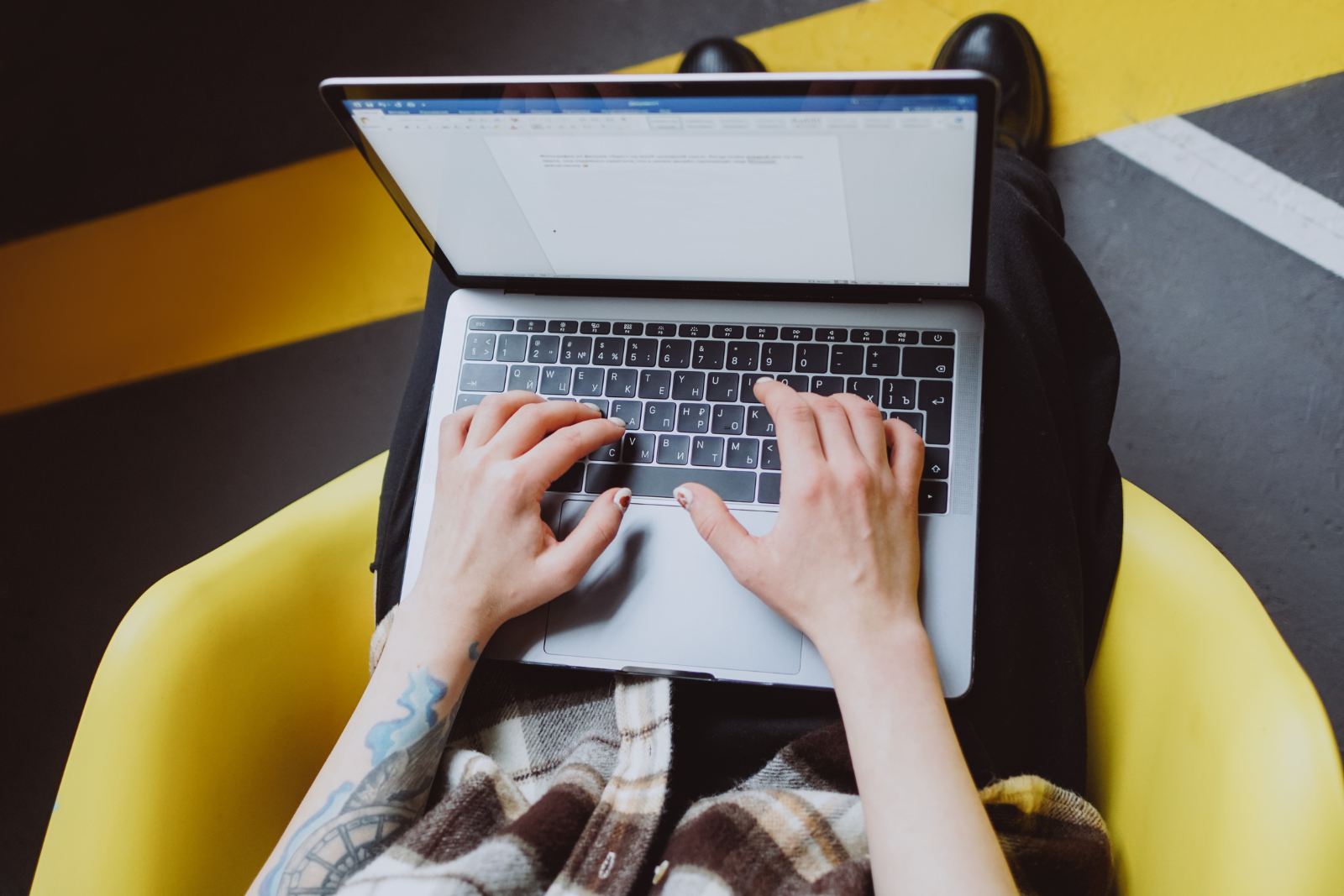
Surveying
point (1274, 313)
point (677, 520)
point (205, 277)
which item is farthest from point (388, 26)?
point (1274, 313)

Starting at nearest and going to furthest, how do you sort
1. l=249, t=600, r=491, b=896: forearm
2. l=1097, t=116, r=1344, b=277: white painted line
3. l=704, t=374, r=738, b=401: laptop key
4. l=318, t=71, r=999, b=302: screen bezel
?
l=318, t=71, r=999, b=302: screen bezel
l=249, t=600, r=491, b=896: forearm
l=704, t=374, r=738, b=401: laptop key
l=1097, t=116, r=1344, b=277: white painted line

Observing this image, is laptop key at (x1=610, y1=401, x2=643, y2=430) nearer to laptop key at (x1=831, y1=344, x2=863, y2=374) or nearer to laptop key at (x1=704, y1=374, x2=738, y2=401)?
laptop key at (x1=704, y1=374, x2=738, y2=401)

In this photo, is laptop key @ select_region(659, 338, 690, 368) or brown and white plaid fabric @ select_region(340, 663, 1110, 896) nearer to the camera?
brown and white plaid fabric @ select_region(340, 663, 1110, 896)

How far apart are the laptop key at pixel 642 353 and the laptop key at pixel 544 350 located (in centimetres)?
6

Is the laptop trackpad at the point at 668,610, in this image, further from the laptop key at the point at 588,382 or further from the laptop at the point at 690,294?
the laptop key at the point at 588,382

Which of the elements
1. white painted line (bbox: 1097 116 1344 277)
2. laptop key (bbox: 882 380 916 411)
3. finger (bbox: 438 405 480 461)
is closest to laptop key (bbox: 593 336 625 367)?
finger (bbox: 438 405 480 461)

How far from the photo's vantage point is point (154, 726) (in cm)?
60

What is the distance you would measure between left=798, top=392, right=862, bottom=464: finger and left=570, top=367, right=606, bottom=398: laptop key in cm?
18

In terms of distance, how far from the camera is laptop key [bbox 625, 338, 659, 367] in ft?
2.30

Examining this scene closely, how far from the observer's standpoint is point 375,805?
0.61m

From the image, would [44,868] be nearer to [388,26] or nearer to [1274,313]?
[388,26]

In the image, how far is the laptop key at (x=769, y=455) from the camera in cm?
66

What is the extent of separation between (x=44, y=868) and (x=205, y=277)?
1019 mm

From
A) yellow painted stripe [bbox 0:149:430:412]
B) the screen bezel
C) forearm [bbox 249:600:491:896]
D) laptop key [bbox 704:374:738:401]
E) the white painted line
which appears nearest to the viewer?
the screen bezel
